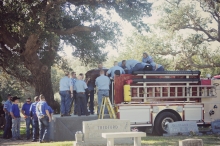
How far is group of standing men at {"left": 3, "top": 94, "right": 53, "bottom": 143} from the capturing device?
590 inches

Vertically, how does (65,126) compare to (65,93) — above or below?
below

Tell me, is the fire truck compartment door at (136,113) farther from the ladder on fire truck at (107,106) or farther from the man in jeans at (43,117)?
the man in jeans at (43,117)

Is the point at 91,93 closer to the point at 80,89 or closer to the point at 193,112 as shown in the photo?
the point at 80,89

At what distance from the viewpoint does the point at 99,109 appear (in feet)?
51.8

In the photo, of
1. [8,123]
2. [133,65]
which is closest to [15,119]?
[8,123]

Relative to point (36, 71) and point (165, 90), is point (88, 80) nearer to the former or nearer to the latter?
point (165, 90)

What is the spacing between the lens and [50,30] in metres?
18.6

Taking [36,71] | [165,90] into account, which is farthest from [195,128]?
[36,71]

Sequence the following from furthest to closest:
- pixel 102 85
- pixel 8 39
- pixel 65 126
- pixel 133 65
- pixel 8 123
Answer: pixel 8 39 → pixel 8 123 → pixel 133 65 → pixel 102 85 → pixel 65 126

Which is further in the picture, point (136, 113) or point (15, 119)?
point (15, 119)

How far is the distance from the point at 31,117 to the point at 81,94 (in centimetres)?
283

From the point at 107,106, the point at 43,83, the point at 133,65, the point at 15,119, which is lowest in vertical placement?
the point at 15,119

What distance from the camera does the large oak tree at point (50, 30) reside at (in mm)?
17828

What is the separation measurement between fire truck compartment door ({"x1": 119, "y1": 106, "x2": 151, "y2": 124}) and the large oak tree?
5444 mm
